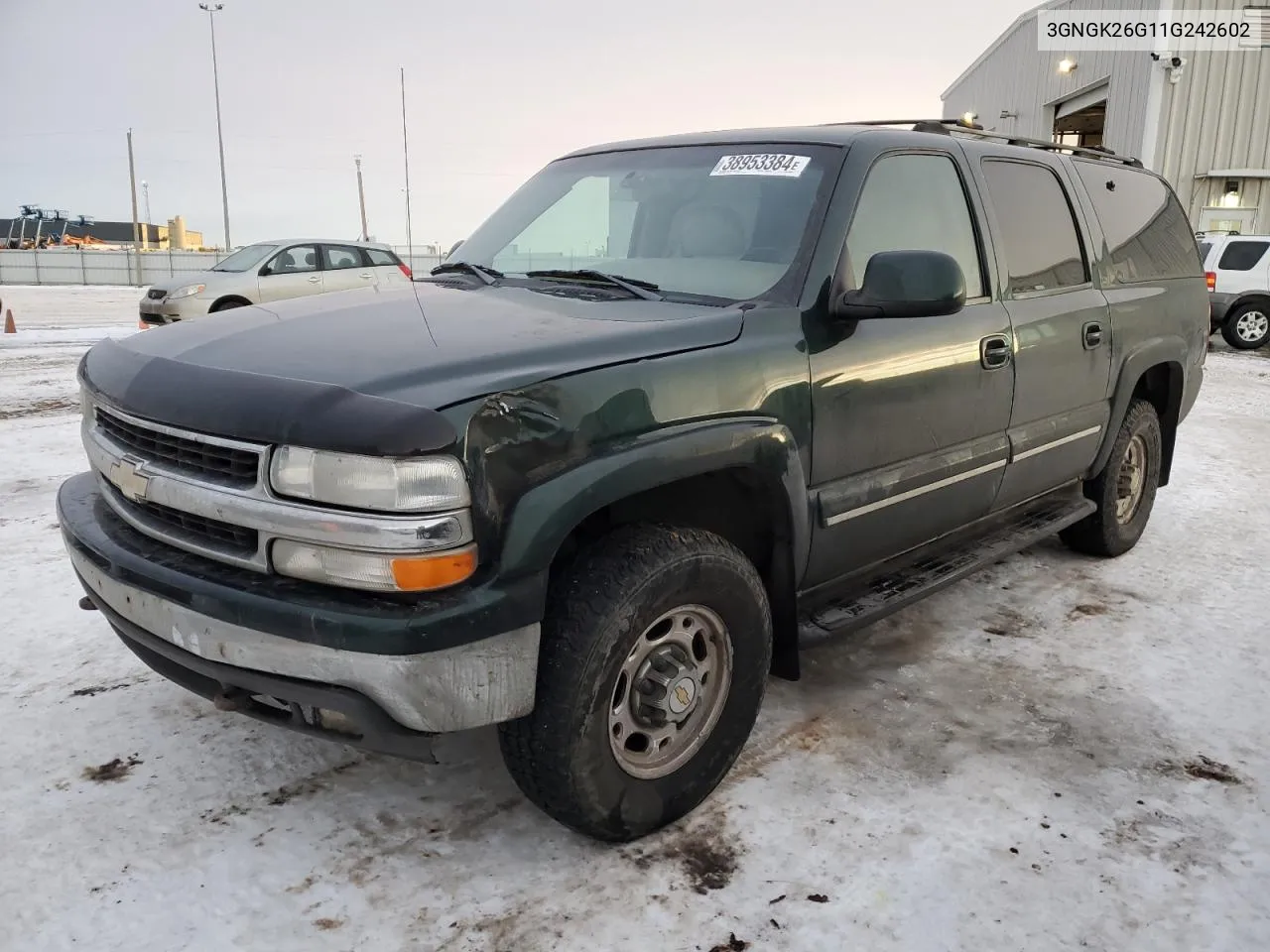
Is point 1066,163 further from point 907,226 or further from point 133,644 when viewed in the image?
point 133,644

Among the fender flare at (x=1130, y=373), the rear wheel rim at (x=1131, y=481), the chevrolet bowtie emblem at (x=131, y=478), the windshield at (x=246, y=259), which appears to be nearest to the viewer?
the chevrolet bowtie emblem at (x=131, y=478)

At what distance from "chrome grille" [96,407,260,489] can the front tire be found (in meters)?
0.74

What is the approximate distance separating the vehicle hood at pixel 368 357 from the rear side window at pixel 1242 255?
15698 millimetres

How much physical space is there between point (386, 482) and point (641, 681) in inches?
34.5

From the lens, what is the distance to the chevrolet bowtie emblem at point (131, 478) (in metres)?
2.37

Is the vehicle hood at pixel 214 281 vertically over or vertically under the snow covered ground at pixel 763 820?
A: over

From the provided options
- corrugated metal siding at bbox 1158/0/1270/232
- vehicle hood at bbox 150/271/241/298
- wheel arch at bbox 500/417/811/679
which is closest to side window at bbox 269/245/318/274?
vehicle hood at bbox 150/271/241/298

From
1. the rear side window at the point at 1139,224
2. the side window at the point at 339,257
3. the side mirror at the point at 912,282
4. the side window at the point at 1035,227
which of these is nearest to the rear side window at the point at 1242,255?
the rear side window at the point at 1139,224

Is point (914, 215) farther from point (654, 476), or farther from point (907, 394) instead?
point (654, 476)

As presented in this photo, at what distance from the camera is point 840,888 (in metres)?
2.36

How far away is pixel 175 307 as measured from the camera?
13.4 m

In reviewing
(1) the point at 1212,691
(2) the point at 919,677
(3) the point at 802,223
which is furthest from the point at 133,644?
(1) the point at 1212,691

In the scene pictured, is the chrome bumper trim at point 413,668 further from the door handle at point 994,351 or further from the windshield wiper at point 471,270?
the door handle at point 994,351

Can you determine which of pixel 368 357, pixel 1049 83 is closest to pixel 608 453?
pixel 368 357
